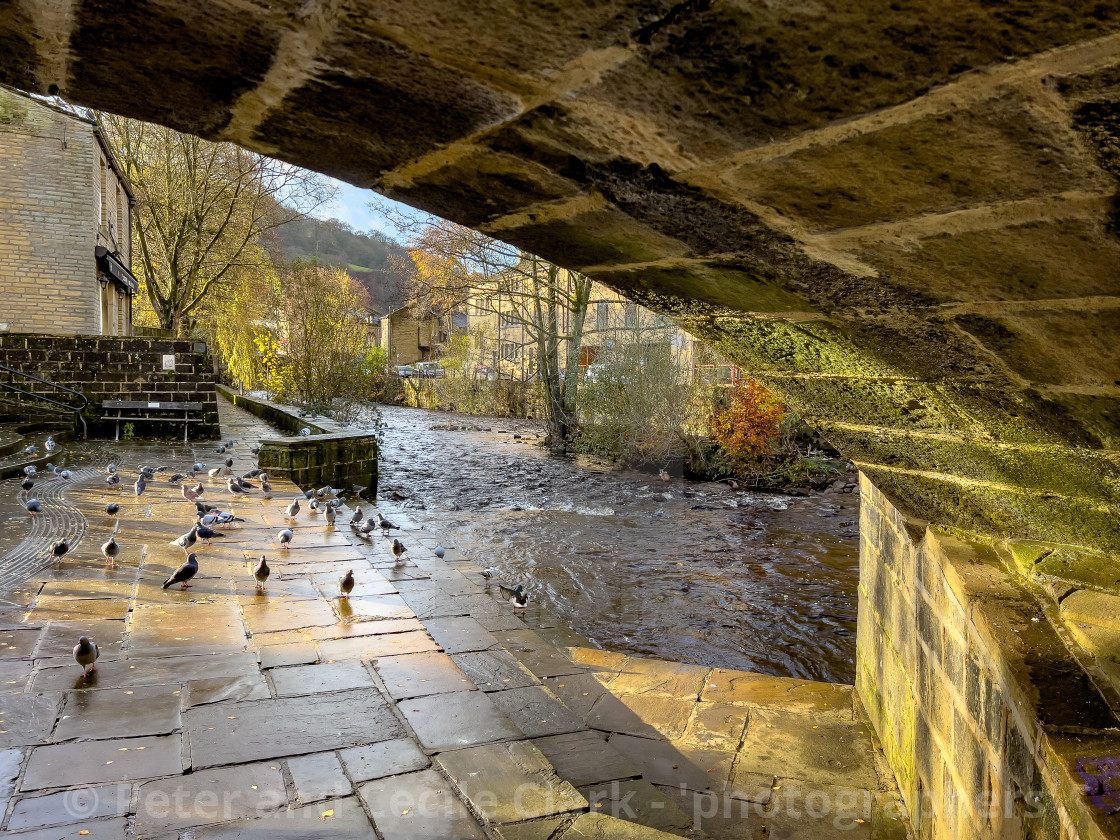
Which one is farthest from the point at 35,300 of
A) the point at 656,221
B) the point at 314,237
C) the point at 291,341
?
the point at 314,237

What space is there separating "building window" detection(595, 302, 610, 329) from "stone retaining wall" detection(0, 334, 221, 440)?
916 cm

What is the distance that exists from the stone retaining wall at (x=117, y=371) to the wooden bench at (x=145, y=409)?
8cm

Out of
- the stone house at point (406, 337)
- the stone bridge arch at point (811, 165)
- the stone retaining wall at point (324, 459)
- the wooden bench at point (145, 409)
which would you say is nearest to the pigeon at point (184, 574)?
the stone bridge arch at point (811, 165)

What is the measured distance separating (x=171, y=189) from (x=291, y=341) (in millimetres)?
9943

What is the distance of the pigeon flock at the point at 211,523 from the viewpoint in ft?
15.5

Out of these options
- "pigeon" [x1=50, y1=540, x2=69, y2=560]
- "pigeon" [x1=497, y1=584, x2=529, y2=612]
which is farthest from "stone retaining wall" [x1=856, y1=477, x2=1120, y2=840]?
"pigeon" [x1=50, y1=540, x2=69, y2=560]

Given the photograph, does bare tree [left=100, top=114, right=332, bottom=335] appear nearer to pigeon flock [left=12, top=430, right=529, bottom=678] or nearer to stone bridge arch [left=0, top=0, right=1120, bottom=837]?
pigeon flock [left=12, top=430, right=529, bottom=678]

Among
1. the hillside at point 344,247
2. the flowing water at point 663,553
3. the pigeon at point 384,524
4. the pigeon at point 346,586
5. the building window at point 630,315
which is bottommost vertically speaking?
the flowing water at point 663,553

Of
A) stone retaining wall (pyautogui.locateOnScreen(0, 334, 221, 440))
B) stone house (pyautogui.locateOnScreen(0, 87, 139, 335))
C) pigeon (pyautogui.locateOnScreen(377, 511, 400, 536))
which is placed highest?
stone house (pyautogui.locateOnScreen(0, 87, 139, 335))

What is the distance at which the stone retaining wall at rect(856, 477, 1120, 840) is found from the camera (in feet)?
5.27

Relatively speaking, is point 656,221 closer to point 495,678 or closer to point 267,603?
point 495,678

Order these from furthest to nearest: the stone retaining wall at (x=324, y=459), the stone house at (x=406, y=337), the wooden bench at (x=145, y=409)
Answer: the stone house at (x=406, y=337), the wooden bench at (x=145, y=409), the stone retaining wall at (x=324, y=459)

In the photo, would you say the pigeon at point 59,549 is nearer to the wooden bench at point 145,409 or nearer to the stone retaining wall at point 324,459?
the stone retaining wall at point 324,459

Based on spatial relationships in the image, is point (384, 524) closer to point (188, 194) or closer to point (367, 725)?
point (367, 725)
